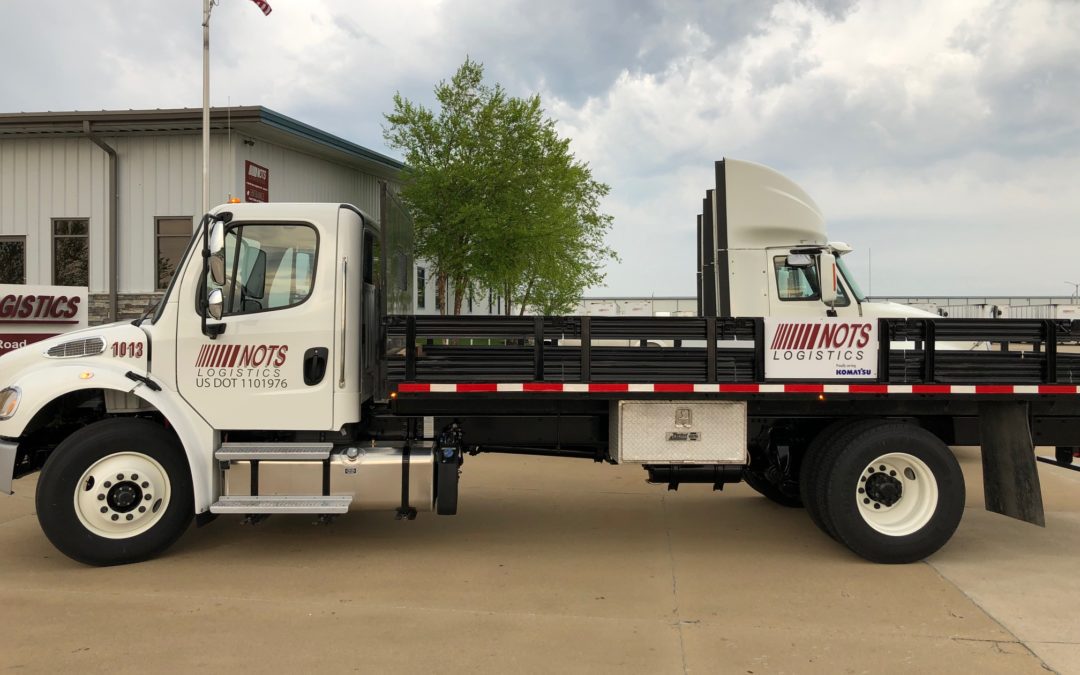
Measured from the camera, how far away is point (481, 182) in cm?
1909

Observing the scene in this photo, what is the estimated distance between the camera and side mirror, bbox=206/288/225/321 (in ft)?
16.2

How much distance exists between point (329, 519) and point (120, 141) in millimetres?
14088

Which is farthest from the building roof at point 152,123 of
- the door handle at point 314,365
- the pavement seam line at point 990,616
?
the pavement seam line at point 990,616

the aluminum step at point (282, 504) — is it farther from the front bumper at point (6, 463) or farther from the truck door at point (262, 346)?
the front bumper at point (6, 463)

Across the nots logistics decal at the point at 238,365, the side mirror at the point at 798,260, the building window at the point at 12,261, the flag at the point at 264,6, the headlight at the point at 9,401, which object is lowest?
the headlight at the point at 9,401

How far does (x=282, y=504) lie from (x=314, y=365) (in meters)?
0.98

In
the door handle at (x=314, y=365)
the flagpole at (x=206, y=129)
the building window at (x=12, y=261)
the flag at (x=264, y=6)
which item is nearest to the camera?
the door handle at (x=314, y=365)

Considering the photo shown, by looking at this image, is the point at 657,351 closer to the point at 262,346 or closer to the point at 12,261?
the point at 262,346

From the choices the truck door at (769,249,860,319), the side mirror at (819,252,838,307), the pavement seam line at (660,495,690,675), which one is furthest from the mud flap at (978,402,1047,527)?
the pavement seam line at (660,495,690,675)

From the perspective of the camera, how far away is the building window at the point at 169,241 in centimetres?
1625

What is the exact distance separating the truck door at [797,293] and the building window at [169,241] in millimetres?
13235

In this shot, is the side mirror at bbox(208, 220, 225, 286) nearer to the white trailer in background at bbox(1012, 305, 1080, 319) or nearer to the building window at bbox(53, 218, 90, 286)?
the building window at bbox(53, 218, 90, 286)

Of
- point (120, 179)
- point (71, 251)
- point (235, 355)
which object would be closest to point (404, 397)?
point (235, 355)

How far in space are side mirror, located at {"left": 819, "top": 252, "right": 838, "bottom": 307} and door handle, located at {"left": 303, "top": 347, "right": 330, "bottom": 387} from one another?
4.60 m
